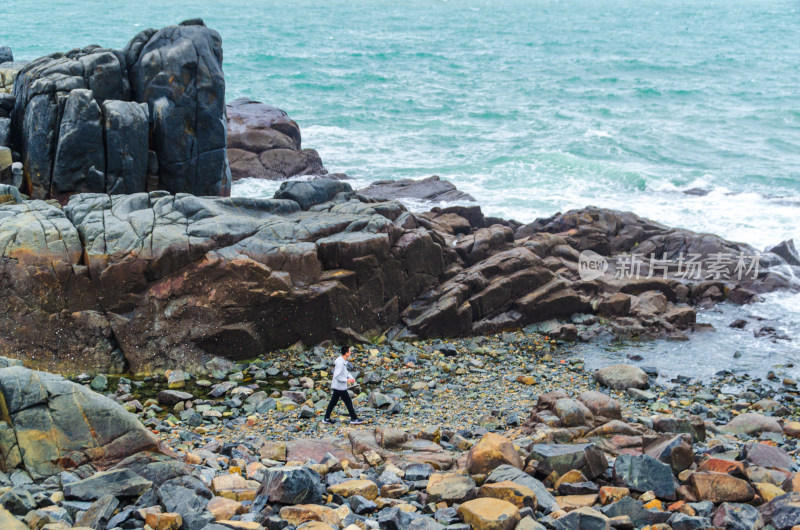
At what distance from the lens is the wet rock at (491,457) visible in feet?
35.7

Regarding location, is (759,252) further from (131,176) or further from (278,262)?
(131,176)

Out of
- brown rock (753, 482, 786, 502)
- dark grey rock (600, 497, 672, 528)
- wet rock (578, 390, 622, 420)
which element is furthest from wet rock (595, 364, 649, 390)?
dark grey rock (600, 497, 672, 528)

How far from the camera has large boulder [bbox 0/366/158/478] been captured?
32.4 feet

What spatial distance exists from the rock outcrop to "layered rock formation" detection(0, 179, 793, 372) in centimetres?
1262

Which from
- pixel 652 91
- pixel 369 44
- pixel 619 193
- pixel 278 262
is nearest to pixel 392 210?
pixel 278 262

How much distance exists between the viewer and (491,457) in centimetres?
1091

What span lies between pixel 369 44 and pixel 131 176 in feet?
243

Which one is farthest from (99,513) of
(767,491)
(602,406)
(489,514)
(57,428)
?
(602,406)

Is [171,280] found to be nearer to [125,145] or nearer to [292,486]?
[125,145]

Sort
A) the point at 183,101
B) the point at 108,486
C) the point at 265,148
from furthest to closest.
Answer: the point at 265,148 → the point at 183,101 → the point at 108,486

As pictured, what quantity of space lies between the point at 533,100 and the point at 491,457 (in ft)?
177

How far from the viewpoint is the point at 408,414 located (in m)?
15.6

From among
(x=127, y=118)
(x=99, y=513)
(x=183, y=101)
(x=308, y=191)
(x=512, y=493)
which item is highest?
(x=183, y=101)

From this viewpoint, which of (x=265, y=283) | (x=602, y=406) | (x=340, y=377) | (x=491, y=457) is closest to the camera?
(x=491, y=457)
